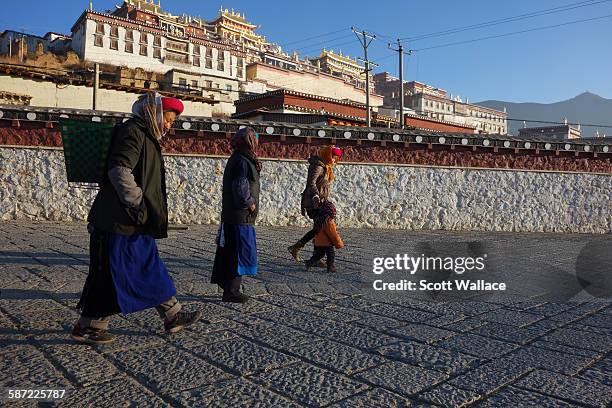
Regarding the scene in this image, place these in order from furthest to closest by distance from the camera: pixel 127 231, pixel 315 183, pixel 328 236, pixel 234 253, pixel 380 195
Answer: pixel 380 195 < pixel 315 183 < pixel 328 236 < pixel 234 253 < pixel 127 231

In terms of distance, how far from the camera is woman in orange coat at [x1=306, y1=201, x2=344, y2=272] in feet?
19.5

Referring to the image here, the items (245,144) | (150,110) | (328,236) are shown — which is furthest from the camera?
Result: (328,236)

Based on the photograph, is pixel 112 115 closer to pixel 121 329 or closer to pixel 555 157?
pixel 121 329

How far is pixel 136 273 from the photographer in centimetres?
300

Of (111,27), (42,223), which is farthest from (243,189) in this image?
(111,27)

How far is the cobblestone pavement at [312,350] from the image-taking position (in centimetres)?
238

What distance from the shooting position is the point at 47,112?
1154cm

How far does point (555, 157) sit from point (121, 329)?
15.1m

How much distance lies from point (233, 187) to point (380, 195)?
31.4 feet

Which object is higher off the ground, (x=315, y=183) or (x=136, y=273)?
(x=315, y=183)

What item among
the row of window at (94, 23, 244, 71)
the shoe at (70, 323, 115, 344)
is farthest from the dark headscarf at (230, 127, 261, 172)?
the row of window at (94, 23, 244, 71)

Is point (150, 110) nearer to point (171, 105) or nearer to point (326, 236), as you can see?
point (171, 105)

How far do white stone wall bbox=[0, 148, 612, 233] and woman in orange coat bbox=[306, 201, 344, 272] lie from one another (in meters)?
6.67

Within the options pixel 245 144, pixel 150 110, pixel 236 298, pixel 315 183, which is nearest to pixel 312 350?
pixel 236 298
